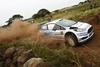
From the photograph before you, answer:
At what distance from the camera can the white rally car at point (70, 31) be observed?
14805 millimetres

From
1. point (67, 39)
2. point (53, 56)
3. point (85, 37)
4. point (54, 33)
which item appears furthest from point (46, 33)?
point (53, 56)

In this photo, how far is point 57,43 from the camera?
16.0 meters

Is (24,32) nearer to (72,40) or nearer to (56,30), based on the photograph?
(56,30)

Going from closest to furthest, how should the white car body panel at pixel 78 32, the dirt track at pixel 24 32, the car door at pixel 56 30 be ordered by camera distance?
1. the white car body panel at pixel 78 32
2. the car door at pixel 56 30
3. the dirt track at pixel 24 32

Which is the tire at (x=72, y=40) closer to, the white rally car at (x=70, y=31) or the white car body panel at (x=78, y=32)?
the white rally car at (x=70, y=31)

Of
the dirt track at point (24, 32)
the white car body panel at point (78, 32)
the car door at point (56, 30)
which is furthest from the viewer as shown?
the dirt track at point (24, 32)

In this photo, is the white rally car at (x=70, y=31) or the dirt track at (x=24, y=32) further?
the dirt track at (x=24, y=32)

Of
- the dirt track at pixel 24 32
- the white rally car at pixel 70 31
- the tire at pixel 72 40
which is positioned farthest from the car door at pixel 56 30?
the dirt track at pixel 24 32

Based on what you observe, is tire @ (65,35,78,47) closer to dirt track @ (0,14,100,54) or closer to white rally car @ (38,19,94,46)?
white rally car @ (38,19,94,46)

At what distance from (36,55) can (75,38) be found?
127 inches

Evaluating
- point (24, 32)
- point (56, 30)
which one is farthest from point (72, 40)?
point (24, 32)

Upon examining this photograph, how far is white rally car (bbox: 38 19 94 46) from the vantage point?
14805 mm

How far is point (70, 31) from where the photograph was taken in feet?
49.5

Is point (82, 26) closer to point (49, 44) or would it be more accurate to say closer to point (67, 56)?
point (49, 44)
